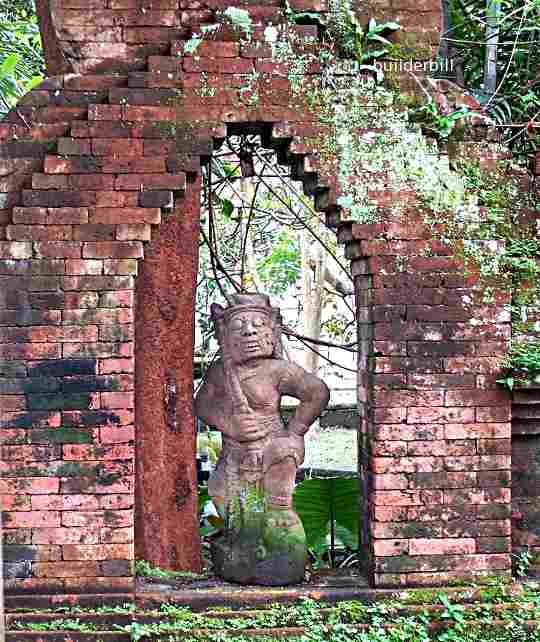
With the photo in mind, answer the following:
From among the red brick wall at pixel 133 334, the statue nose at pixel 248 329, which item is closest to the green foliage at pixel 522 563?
the red brick wall at pixel 133 334

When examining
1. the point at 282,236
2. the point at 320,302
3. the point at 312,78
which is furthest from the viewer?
the point at 282,236

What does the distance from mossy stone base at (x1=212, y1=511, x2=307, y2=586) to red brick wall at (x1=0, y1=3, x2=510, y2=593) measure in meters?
0.48

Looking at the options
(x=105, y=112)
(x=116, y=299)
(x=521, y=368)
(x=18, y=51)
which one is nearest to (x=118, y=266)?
(x=116, y=299)

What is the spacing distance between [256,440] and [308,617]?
1098mm

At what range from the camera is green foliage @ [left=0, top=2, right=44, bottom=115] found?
6.26 metres

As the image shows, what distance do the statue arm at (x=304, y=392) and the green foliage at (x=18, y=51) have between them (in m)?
2.93

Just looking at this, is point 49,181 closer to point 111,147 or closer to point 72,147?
point 72,147

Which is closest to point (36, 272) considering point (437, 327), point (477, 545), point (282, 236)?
point (437, 327)

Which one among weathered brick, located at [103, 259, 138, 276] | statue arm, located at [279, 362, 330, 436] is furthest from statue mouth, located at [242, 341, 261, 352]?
weathered brick, located at [103, 259, 138, 276]

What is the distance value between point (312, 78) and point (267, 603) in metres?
3.10

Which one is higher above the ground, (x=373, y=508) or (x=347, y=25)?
(x=347, y=25)

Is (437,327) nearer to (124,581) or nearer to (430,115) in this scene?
(430,115)

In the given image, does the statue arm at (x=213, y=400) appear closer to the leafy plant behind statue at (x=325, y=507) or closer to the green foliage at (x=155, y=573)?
the green foliage at (x=155, y=573)

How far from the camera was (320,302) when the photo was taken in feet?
36.7
